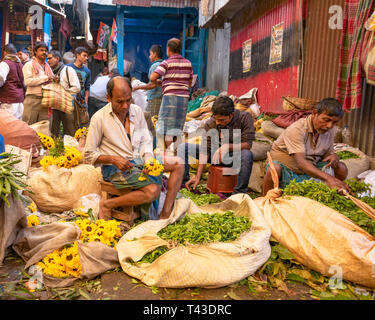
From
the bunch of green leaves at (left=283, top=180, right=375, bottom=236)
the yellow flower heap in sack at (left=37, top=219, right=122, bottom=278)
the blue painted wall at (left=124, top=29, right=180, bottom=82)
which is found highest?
the blue painted wall at (left=124, top=29, right=180, bottom=82)

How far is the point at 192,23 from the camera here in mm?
14812

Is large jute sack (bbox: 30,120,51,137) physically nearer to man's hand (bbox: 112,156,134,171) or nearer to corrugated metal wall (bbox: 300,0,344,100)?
man's hand (bbox: 112,156,134,171)

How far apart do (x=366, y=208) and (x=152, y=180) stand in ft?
5.94

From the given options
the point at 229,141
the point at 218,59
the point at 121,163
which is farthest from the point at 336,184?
the point at 218,59

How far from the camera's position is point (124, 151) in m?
3.63

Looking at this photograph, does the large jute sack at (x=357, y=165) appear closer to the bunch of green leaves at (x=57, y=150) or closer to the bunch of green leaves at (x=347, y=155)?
the bunch of green leaves at (x=347, y=155)

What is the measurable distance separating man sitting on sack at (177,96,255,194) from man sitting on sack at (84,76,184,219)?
34.8 inches

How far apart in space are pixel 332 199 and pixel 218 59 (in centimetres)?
1041

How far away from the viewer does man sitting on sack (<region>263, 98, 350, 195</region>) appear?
3.62 metres

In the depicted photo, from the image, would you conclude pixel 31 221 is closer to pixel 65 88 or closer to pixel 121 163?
pixel 121 163

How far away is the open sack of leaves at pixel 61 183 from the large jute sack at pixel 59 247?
0.93 meters

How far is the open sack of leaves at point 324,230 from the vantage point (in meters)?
2.46

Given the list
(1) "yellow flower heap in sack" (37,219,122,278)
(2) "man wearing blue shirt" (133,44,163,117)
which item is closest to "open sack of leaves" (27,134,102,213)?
(1) "yellow flower heap in sack" (37,219,122,278)
